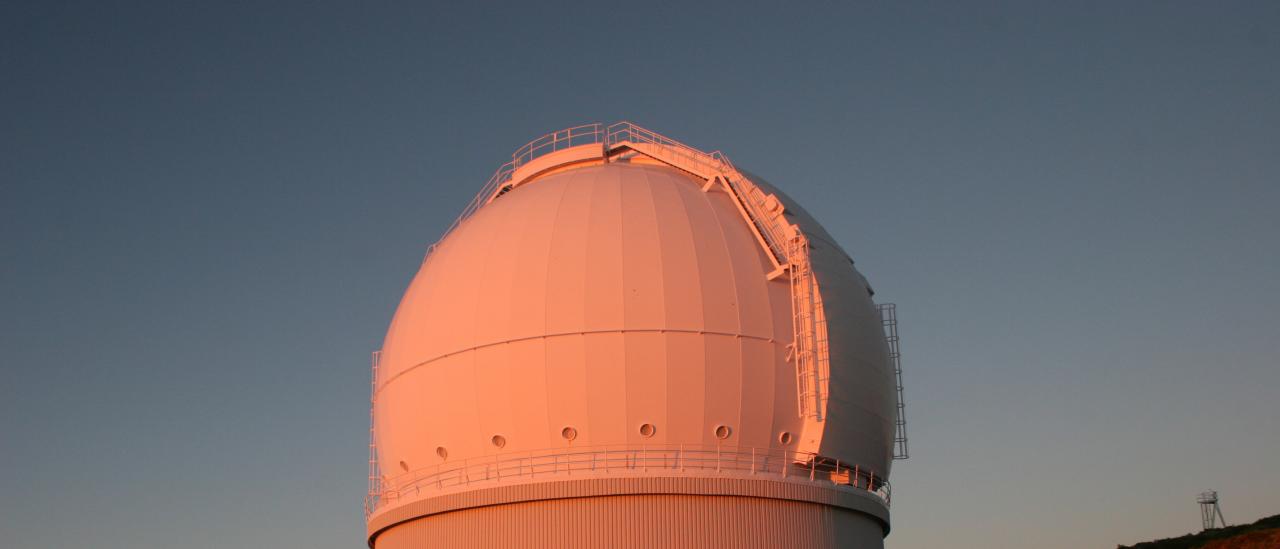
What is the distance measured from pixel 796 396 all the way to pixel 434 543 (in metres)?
6.67

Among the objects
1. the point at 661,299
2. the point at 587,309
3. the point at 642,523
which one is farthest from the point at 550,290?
the point at 642,523

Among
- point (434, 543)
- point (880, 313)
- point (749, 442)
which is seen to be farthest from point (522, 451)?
point (880, 313)

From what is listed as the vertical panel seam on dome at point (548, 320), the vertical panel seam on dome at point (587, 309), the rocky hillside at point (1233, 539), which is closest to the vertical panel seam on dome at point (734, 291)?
the vertical panel seam on dome at point (587, 309)

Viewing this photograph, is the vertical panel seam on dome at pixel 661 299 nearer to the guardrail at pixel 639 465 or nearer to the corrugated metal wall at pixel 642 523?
the guardrail at pixel 639 465

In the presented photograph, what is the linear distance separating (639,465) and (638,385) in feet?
4.21

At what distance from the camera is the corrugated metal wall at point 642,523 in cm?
1891

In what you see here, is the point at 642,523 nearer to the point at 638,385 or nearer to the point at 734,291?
the point at 638,385

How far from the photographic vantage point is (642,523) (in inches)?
744

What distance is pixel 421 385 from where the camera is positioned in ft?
69.5

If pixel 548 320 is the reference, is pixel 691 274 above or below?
above

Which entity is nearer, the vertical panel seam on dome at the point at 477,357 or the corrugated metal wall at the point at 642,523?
the corrugated metal wall at the point at 642,523

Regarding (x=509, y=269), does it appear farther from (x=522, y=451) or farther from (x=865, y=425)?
(x=865, y=425)

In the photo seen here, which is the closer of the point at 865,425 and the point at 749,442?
the point at 749,442

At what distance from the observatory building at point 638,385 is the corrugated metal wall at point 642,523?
3 cm
